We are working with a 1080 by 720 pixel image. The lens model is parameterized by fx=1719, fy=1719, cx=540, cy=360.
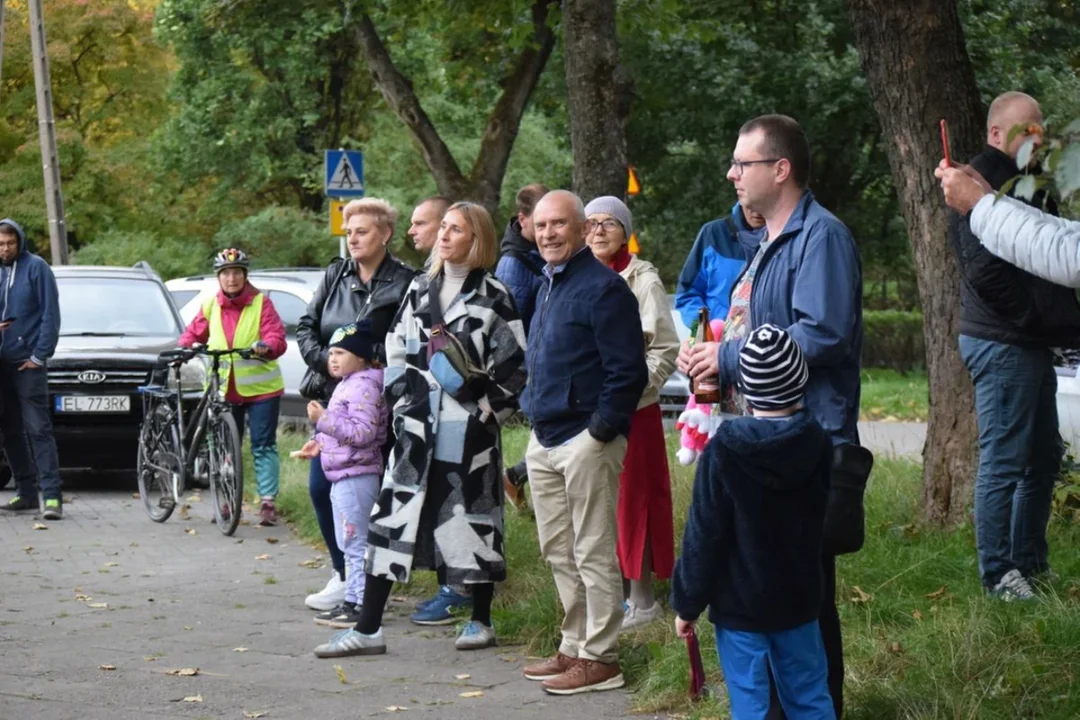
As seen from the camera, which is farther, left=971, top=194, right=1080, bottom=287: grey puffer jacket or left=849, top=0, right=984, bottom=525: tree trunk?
left=849, top=0, right=984, bottom=525: tree trunk

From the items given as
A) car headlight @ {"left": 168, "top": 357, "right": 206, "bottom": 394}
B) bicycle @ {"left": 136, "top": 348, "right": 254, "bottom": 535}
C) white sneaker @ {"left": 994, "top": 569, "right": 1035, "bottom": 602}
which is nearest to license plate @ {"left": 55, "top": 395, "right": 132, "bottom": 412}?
car headlight @ {"left": 168, "top": 357, "right": 206, "bottom": 394}

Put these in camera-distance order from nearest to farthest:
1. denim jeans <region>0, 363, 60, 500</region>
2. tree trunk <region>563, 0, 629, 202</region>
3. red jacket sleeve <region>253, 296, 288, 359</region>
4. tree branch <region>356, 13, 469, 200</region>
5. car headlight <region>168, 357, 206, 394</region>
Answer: red jacket sleeve <region>253, 296, 288, 359</region> → tree trunk <region>563, 0, 629, 202</region> → denim jeans <region>0, 363, 60, 500</region> → car headlight <region>168, 357, 206, 394</region> → tree branch <region>356, 13, 469, 200</region>

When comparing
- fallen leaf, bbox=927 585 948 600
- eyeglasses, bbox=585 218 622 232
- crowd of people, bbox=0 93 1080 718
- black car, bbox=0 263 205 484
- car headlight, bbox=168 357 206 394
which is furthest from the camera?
black car, bbox=0 263 205 484

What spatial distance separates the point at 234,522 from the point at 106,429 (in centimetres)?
340

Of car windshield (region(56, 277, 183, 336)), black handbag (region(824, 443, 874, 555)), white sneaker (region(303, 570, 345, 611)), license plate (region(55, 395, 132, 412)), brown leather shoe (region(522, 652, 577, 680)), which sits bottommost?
white sneaker (region(303, 570, 345, 611))

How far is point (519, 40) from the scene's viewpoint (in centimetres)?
1942

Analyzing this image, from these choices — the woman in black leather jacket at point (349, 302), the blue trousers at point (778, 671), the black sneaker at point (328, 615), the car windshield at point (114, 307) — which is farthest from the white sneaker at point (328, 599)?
the car windshield at point (114, 307)

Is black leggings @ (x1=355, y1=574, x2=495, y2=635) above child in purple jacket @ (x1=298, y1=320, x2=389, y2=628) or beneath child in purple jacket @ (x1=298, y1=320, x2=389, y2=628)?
beneath

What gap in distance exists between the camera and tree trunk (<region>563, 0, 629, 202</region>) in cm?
1247

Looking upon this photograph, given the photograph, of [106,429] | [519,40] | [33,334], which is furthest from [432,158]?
[33,334]

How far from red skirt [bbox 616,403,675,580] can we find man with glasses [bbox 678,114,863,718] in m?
2.26

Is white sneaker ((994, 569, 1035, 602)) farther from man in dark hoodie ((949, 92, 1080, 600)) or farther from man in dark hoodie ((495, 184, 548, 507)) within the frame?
man in dark hoodie ((495, 184, 548, 507))

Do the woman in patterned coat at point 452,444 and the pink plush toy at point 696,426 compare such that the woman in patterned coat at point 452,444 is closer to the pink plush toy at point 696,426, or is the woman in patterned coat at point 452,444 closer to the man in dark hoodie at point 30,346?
the pink plush toy at point 696,426

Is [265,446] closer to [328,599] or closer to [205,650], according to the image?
[328,599]
